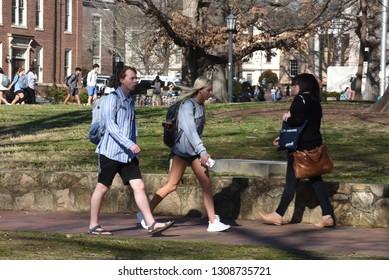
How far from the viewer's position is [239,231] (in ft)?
40.0

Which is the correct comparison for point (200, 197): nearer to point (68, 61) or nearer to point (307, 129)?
point (307, 129)

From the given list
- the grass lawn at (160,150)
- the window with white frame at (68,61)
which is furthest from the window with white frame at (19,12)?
the grass lawn at (160,150)

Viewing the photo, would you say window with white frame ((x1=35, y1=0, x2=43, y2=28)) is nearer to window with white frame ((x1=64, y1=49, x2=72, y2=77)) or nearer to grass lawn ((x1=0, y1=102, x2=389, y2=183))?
window with white frame ((x1=64, y1=49, x2=72, y2=77))

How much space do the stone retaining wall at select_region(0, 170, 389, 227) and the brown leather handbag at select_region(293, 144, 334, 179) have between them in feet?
2.37

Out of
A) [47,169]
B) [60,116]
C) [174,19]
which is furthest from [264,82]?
[47,169]

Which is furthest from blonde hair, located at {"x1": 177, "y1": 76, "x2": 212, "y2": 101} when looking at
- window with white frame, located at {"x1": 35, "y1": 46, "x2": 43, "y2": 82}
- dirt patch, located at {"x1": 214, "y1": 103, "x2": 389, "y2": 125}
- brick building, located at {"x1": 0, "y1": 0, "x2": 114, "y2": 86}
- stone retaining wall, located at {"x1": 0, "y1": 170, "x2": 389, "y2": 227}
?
window with white frame, located at {"x1": 35, "y1": 46, "x2": 43, "y2": 82}

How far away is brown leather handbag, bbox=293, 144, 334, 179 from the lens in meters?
12.2

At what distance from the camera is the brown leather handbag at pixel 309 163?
12156 mm

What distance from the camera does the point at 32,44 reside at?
6694 cm

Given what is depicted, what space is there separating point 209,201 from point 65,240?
8.45ft

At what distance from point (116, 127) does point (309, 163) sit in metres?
2.46

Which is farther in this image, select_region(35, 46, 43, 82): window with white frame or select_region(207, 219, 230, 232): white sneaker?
select_region(35, 46, 43, 82): window with white frame

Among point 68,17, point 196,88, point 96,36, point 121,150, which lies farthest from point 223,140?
point 96,36

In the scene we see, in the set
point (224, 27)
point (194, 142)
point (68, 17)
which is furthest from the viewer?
point (68, 17)
